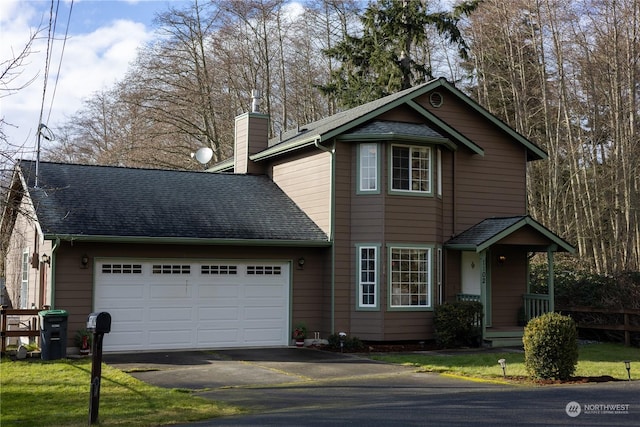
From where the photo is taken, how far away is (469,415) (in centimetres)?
888

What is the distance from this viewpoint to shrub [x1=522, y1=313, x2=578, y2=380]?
39.4ft

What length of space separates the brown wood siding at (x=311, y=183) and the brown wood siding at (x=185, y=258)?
3.20 ft

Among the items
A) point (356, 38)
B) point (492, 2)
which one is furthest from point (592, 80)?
point (356, 38)

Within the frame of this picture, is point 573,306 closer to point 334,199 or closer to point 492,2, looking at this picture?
point 334,199

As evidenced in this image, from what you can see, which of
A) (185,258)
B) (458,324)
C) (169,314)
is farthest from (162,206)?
(458,324)

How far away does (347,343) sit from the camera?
16.7m

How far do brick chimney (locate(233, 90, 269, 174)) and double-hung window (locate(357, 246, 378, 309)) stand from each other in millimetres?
5341

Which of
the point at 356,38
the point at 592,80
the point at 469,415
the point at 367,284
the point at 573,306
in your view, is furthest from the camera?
the point at 356,38

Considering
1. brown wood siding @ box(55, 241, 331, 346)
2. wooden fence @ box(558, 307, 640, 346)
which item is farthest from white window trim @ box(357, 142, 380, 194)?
wooden fence @ box(558, 307, 640, 346)

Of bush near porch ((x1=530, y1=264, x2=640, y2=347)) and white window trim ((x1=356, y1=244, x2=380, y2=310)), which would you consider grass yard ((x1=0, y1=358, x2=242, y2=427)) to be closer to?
white window trim ((x1=356, y1=244, x2=380, y2=310))

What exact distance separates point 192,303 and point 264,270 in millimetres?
1924

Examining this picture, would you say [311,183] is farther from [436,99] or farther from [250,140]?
[436,99]

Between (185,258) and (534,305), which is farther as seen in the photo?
(534,305)

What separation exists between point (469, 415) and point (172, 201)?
35.2 ft
